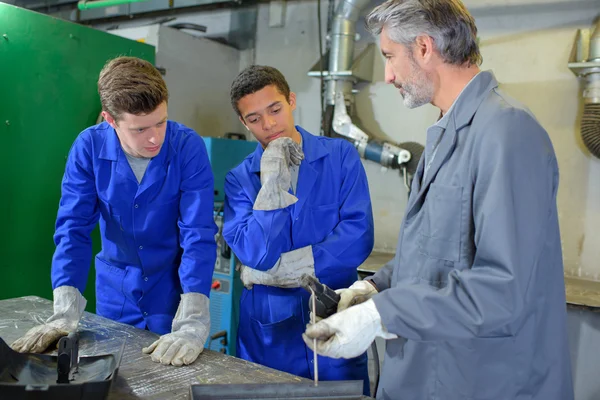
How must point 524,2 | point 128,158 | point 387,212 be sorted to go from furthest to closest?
1. point 387,212
2. point 524,2
3. point 128,158

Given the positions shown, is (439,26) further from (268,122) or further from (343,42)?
(343,42)

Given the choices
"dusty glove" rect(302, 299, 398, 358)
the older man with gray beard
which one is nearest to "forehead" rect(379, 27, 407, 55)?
the older man with gray beard

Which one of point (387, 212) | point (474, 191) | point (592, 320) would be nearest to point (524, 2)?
point (387, 212)

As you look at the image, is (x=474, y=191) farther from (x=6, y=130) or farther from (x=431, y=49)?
(x=6, y=130)

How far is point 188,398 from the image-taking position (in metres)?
1.08

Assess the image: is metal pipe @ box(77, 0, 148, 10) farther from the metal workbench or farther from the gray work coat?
the gray work coat

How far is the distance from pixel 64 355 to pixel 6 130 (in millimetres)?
1559

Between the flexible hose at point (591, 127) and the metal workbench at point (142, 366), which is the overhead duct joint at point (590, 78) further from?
the metal workbench at point (142, 366)

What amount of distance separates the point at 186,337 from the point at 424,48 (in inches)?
36.7

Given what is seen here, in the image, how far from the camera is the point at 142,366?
126cm

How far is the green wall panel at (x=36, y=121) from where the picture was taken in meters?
2.27

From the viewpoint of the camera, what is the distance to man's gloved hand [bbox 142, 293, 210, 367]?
1.29 metres

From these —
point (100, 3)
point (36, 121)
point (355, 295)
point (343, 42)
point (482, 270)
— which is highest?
point (100, 3)

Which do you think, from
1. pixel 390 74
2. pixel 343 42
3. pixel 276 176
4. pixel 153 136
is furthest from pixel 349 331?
pixel 343 42
